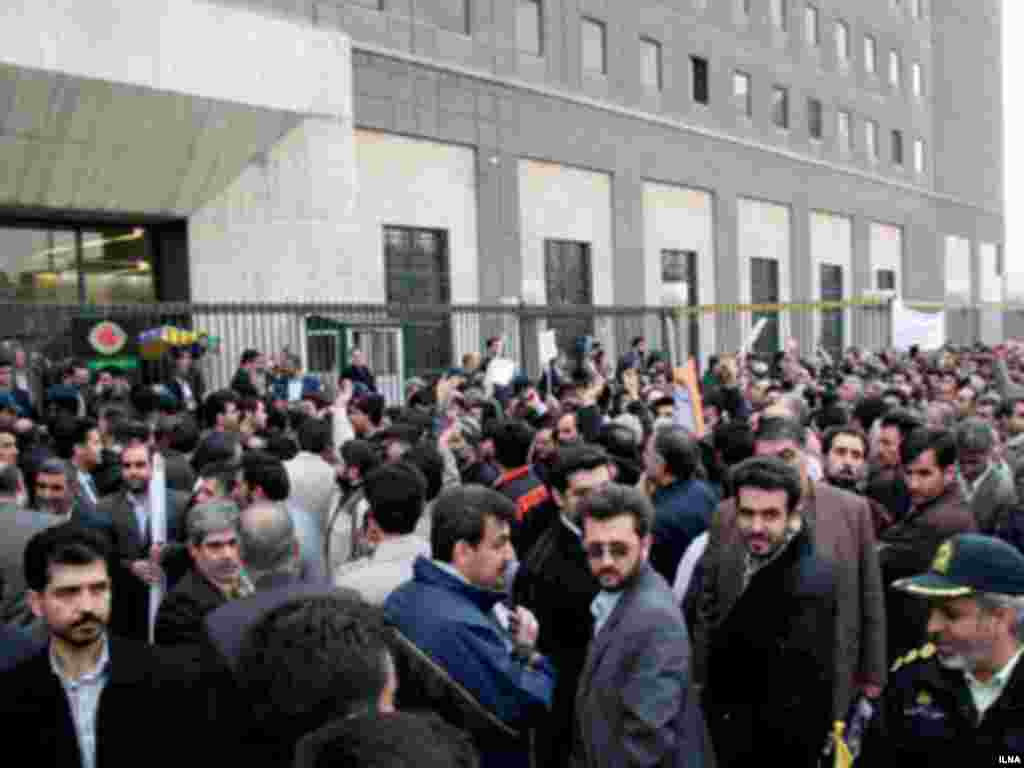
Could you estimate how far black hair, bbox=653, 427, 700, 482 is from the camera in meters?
5.20

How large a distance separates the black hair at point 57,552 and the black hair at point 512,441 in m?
2.67

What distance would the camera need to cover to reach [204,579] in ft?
13.0

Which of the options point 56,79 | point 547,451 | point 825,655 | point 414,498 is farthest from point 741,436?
point 56,79

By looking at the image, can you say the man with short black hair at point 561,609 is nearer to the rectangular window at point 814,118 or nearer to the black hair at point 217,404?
the black hair at point 217,404

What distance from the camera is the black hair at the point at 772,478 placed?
3.93 meters

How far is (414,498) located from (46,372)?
932 cm

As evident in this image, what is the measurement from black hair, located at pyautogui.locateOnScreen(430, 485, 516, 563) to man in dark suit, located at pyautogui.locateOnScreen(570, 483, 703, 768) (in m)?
0.36

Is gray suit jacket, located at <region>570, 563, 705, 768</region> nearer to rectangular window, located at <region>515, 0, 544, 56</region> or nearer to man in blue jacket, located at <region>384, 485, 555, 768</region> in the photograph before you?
man in blue jacket, located at <region>384, 485, 555, 768</region>

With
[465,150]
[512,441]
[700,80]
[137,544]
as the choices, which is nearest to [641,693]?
[512,441]

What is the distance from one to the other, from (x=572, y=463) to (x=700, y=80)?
1144 inches

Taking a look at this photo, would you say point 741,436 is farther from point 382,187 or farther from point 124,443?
point 382,187

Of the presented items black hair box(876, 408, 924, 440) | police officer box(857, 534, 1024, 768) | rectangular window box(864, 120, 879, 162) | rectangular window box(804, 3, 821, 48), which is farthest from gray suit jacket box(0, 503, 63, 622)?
rectangular window box(864, 120, 879, 162)

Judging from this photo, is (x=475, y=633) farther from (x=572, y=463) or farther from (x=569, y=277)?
(x=569, y=277)

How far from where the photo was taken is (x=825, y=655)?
383 cm
